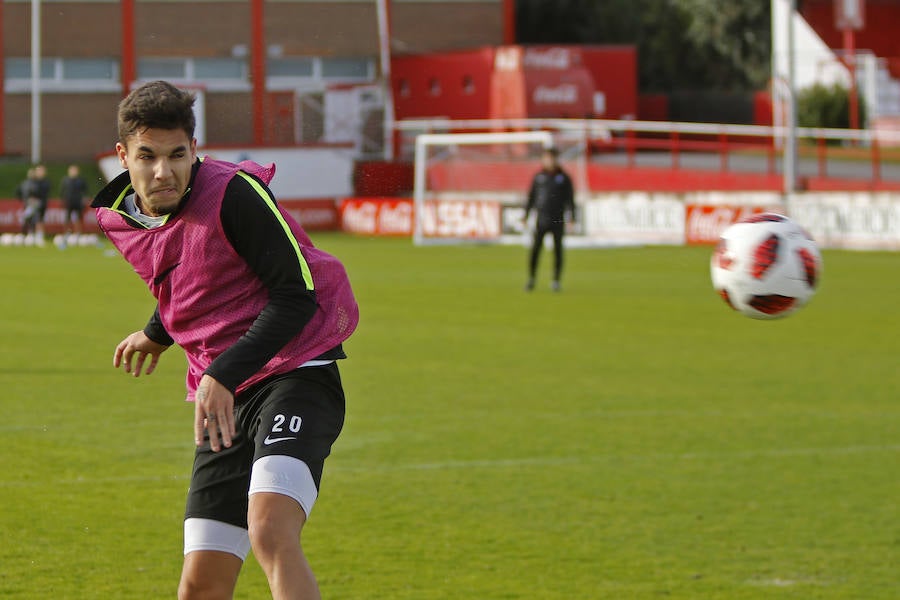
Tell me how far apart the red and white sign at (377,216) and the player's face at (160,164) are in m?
32.6

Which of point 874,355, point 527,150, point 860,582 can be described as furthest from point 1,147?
point 860,582

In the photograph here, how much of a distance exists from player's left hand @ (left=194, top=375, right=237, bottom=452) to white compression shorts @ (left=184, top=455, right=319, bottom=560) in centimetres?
13

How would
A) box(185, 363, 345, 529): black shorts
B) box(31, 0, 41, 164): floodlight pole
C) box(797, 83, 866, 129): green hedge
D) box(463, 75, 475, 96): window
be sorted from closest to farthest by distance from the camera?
box(185, 363, 345, 529): black shorts < box(797, 83, 866, 129): green hedge < box(31, 0, 41, 164): floodlight pole < box(463, 75, 475, 96): window

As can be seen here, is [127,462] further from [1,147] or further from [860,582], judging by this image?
[1,147]

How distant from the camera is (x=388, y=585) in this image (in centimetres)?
618

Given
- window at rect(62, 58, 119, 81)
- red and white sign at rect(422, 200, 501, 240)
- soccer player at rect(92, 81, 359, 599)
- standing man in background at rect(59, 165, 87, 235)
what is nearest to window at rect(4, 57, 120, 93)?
window at rect(62, 58, 119, 81)

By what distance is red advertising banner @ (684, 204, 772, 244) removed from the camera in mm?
30766

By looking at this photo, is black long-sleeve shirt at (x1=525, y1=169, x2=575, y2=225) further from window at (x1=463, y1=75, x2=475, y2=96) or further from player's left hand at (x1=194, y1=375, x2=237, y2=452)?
window at (x1=463, y1=75, x2=475, y2=96)

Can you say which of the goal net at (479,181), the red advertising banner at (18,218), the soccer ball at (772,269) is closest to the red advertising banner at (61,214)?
the red advertising banner at (18,218)

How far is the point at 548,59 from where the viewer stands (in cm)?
4550

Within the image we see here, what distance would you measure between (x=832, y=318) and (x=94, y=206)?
13984 mm

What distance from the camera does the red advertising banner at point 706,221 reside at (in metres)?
30.8

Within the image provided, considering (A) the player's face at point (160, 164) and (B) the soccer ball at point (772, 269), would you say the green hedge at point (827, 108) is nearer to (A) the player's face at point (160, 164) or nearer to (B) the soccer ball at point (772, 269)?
(B) the soccer ball at point (772, 269)

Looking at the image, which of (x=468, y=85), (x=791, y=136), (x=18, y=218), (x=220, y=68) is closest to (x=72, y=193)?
(x=18, y=218)
